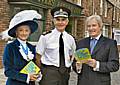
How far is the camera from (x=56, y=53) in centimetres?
465

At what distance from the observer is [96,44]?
14.8 feet

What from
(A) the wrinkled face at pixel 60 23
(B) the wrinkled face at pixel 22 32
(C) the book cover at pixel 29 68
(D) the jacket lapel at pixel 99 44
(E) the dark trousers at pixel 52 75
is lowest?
(E) the dark trousers at pixel 52 75

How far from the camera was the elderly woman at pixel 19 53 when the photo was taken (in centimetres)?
430

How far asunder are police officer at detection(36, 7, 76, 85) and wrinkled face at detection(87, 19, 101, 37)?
388mm

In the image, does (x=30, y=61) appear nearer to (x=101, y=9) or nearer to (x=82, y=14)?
(x=82, y=14)

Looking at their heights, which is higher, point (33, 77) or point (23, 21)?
point (23, 21)

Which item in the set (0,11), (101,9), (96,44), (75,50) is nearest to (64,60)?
(75,50)

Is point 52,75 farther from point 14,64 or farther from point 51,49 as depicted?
point 14,64

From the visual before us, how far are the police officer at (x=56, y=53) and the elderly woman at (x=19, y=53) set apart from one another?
0.20 meters

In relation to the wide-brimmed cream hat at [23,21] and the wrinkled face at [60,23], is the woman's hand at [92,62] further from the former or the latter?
the wide-brimmed cream hat at [23,21]

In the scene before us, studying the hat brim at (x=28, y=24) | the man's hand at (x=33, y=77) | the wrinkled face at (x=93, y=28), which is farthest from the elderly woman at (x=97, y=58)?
the hat brim at (x=28, y=24)

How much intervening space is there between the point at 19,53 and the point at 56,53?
20.5 inches

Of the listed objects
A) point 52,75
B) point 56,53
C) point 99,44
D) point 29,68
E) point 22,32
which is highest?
point 22,32

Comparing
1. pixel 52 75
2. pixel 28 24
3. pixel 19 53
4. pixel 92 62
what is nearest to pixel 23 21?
pixel 28 24
